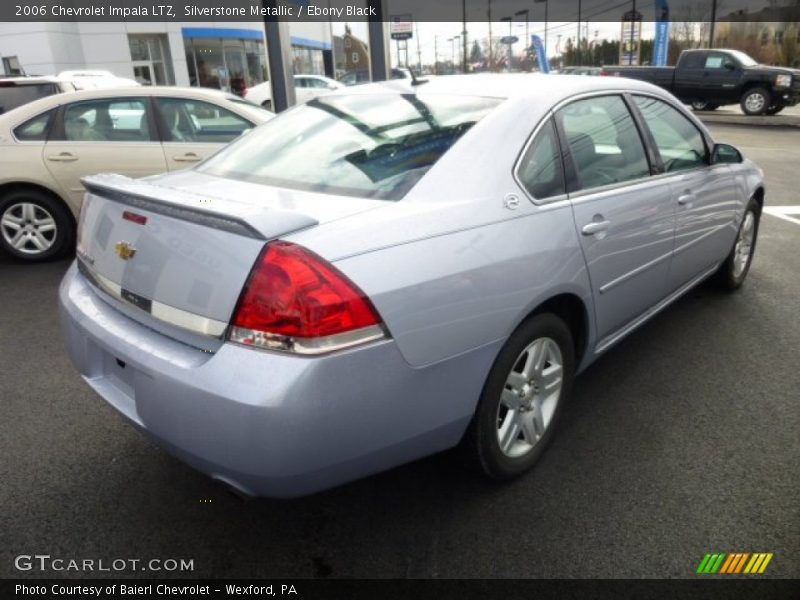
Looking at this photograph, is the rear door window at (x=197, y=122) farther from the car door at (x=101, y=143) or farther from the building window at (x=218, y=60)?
the building window at (x=218, y=60)

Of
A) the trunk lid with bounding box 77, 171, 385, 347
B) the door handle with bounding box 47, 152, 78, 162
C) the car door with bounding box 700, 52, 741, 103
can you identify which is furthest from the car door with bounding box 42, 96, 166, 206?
the car door with bounding box 700, 52, 741, 103

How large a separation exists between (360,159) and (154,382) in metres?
1.15

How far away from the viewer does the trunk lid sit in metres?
1.85

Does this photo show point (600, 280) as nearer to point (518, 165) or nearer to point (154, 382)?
point (518, 165)

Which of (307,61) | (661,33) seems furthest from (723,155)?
(307,61)

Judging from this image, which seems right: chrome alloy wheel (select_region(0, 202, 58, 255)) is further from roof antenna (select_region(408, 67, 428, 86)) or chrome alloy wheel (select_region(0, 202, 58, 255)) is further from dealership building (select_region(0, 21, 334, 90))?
dealership building (select_region(0, 21, 334, 90))

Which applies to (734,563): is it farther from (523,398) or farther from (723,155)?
(723,155)

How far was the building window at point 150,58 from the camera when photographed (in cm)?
2980

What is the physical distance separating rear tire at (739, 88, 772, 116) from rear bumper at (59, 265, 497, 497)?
20844 millimetres

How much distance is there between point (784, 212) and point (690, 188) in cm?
480

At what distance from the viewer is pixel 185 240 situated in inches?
76.9

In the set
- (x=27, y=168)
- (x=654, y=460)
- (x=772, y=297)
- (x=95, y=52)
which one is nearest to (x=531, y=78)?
(x=654, y=460)

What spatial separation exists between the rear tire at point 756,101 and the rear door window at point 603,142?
19251mm

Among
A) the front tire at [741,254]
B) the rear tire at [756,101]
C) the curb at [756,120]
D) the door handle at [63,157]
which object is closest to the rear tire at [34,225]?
the door handle at [63,157]
